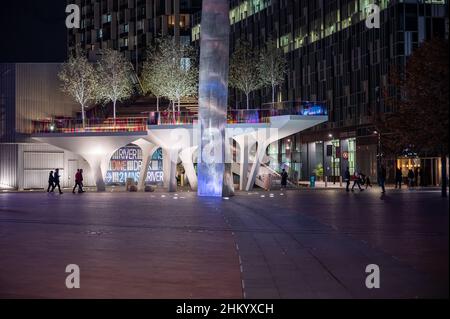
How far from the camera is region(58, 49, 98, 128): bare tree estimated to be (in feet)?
237

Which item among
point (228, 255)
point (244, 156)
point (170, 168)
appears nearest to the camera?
point (228, 255)

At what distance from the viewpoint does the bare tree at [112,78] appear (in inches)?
3041

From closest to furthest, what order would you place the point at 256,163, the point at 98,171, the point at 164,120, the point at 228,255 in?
1. the point at 228,255
2. the point at 256,163
3. the point at 164,120
4. the point at 98,171

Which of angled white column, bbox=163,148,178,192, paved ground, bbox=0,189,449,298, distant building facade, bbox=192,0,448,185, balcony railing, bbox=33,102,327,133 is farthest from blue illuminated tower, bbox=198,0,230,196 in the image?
paved ground, bbox=0,189,449,298

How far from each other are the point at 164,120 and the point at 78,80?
13.8 metres

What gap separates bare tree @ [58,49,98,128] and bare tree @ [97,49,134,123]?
1.78m

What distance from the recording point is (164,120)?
61.7 meters

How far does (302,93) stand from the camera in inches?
3922

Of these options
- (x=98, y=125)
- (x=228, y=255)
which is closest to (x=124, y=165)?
(x=98, y=125)

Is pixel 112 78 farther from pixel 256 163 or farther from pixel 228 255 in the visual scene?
pixel 228 255

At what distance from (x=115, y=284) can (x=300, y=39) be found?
294 feet

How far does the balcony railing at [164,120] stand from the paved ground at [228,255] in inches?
1168

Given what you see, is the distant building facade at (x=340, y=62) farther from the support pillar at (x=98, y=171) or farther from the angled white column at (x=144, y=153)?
the support pillar at (x=98, y=171)

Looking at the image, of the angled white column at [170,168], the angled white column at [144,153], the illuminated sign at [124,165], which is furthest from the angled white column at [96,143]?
the illuminated sign at [124,165]
